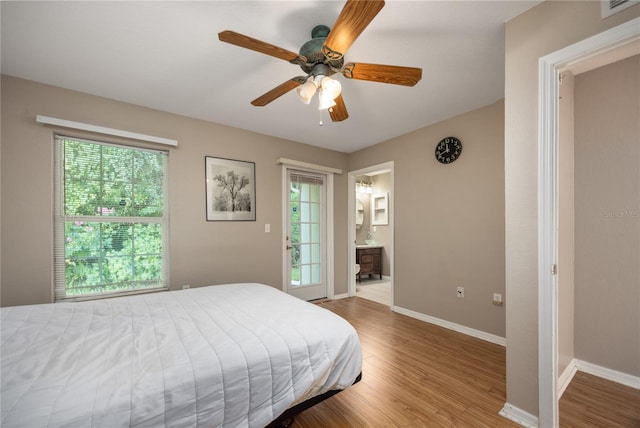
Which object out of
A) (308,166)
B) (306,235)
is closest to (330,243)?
(306,235)

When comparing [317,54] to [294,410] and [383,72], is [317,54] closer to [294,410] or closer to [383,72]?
[383,72]

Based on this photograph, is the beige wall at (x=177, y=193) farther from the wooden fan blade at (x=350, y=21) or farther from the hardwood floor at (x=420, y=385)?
the wooden fan blade at (x=350, y=21)

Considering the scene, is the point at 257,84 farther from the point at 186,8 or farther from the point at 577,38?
the point at 577,38

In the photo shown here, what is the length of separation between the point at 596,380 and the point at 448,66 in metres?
2.63

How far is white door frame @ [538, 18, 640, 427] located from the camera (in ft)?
4.71

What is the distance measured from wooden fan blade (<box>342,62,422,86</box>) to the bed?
59.0 inches

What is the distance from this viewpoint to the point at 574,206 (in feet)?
6.98

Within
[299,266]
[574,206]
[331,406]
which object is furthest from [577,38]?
[299,266]

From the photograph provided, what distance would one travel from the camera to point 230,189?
10.7ft

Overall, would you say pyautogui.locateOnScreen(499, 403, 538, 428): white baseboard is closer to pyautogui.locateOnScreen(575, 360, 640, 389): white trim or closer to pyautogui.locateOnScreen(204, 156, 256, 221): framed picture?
pyautogui.locateOnScreen(575, 360, 640, 389): white trim

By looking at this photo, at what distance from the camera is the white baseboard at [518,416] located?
1528 millimetres

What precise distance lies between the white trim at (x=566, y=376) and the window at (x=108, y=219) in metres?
3.49

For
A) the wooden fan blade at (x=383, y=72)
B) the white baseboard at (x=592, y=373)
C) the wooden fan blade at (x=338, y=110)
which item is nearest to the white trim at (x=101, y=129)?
the wooden fan blade at (x=338, y=110)

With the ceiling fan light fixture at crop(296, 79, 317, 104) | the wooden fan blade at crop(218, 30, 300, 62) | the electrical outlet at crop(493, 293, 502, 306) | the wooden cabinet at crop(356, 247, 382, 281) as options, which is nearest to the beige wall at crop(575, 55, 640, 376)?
the electrical outlet at crop(493, 293, 502, 306)
